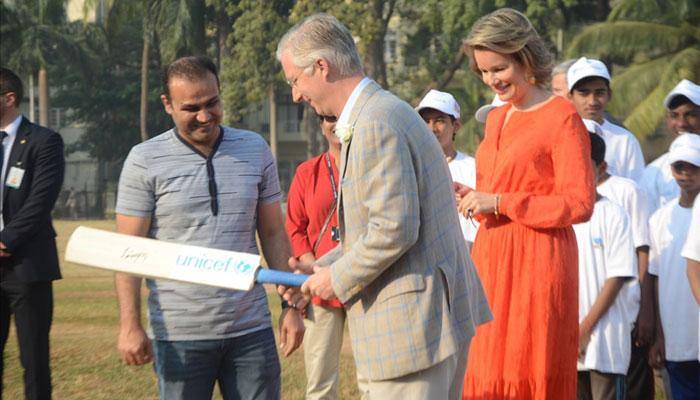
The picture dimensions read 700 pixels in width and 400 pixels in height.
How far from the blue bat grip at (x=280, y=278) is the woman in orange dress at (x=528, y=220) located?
1166 mm

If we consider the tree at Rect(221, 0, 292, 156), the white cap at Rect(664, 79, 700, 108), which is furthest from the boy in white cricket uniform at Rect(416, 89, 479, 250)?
the tree at Rect(221, 0, 292, 156)

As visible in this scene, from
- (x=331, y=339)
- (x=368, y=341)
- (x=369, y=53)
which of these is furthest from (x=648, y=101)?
(x=368, y=341)

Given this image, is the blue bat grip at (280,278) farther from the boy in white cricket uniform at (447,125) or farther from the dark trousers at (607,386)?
the boy in white cricket uniform at (447,125)

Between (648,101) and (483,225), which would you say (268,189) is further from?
(648,101)

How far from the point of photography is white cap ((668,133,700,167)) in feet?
21.8

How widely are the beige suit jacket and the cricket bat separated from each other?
11.4 inches

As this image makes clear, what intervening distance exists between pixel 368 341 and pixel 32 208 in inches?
153

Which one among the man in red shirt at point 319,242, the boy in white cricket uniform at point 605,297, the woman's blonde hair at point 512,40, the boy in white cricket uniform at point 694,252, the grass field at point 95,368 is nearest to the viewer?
the woman's blonde hair at point 512,40

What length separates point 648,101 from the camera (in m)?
32.9

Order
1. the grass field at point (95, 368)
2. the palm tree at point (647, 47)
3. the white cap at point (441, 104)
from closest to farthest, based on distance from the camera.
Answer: the white cap at point (441, 104) → the grass field at point (95, 368) → the palm tree at point (647, 47)

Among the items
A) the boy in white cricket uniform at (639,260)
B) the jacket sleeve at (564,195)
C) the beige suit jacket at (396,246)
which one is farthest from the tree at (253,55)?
the beige suit jacket at (396,246)

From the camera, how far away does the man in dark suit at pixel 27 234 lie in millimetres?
7305

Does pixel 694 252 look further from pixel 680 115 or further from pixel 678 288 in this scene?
pixel 680 115

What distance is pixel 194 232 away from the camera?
5.11 metres
